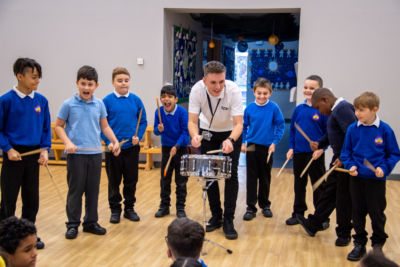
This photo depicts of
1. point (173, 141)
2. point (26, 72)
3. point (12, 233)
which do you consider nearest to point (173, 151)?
point (173, 141)

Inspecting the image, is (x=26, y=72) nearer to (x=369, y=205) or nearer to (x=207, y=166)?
(x=207, y=166)

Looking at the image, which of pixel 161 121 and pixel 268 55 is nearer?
pixel 161 121

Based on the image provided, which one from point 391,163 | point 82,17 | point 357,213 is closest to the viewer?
point 391,163

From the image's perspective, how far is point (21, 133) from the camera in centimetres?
319

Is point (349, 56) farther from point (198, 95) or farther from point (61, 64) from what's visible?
point (61, 64)

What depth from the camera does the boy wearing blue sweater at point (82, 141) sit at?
3465 mm

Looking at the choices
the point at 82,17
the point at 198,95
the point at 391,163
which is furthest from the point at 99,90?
the point at 391,163

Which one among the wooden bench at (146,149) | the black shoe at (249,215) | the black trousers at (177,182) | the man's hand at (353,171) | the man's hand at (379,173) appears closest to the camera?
the man's hand at (379,173)

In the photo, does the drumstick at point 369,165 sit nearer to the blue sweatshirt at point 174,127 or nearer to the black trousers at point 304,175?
the black trousers at point 304,175

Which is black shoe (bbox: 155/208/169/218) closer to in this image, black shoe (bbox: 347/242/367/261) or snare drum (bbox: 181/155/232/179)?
snare drum (bbox: 181/155/232/179)

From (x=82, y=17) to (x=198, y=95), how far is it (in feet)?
13.7

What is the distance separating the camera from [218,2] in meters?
6.61

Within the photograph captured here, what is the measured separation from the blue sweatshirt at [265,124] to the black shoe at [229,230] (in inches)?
39.2

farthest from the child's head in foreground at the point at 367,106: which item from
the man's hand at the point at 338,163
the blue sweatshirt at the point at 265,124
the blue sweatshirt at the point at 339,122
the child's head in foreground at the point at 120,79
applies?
the child's head in foreground at the point at 120,79
